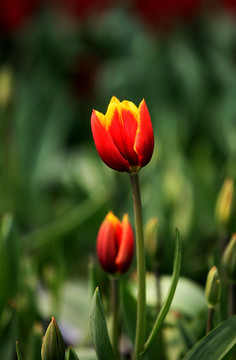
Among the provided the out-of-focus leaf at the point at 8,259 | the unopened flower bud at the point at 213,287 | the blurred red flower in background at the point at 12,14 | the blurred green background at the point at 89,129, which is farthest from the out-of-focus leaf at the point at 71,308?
the blurred red flower in background at the point at 12,14

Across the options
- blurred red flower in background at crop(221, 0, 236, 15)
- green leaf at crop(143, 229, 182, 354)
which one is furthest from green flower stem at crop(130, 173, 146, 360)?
blurred red flower in background at crop(221, 0, 236, 15)

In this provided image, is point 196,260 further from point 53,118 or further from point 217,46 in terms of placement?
point 217,46

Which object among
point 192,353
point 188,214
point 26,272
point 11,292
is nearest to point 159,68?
point 188,214

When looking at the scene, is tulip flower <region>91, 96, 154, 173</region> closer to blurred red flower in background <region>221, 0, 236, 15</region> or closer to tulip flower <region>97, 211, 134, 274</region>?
tulip flower <region>97, 211, 134, 274</region>

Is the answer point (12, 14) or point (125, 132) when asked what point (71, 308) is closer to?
point (125, 132)

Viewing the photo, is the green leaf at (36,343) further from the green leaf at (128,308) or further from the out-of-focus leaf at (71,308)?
the out-of-focus leaf at (71,308)

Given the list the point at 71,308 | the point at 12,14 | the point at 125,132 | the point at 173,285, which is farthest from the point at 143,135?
the point at 12,14

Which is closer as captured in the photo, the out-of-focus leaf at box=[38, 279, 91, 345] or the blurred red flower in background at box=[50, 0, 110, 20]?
the out-of-focus leaf at box=[38, 279, 91, 345]
